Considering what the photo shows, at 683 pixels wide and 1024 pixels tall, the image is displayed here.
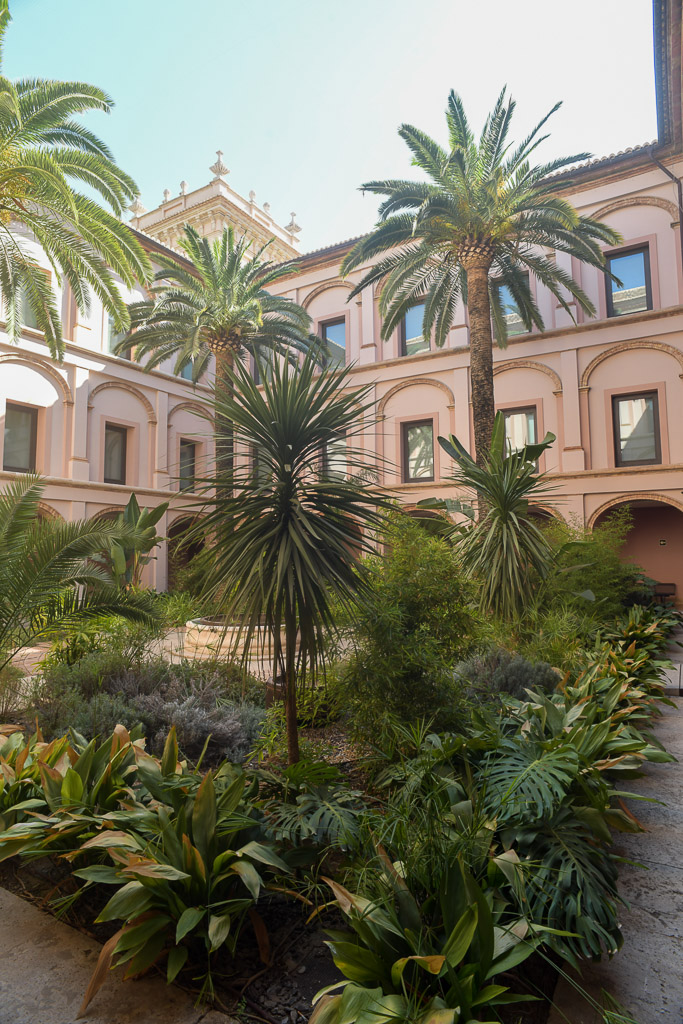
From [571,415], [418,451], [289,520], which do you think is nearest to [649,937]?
[289,520]

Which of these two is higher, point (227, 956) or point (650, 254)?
point (650, 254)

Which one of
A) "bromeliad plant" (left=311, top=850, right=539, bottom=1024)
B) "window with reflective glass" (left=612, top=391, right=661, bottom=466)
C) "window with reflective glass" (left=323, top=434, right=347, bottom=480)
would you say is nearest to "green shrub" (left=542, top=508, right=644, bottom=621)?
"window with reflective glass" (left=323, top=434, right=347, bottom=480)

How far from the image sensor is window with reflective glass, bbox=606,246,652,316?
16938 mm

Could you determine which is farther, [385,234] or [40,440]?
[40,440]

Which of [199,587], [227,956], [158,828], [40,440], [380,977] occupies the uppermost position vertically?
[40,440]

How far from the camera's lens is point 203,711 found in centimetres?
459

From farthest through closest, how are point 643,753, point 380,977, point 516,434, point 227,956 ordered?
point 516,434
point 643,753
point 227,956
point 380,977

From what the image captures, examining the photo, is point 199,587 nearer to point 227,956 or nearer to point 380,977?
point 227,956

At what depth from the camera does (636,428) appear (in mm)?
16688

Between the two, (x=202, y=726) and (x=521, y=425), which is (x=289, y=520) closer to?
(x=202, y=726)

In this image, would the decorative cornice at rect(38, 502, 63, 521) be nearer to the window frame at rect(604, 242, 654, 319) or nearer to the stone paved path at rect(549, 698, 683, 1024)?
the stone paved path at rect(549, 698, 683, 1024)

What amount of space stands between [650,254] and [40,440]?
59.8ft

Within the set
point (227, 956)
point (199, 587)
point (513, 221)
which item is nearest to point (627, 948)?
point (227, 956)

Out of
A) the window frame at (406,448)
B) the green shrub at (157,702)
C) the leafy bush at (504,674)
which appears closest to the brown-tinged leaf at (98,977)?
the green shrub at (157,702)
